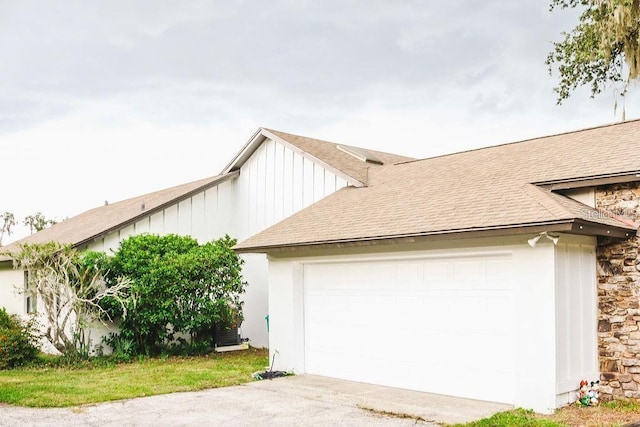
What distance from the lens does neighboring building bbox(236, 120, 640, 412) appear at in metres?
8.29

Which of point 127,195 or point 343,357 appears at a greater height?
point 127,195

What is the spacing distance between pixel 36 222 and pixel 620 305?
52173 mm

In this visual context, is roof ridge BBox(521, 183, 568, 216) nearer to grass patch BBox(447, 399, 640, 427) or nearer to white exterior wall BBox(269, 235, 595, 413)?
white exterior wall BBox(269, 235, 595, 413)

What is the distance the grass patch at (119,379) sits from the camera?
9531 millimetres

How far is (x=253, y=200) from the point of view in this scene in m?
16.8

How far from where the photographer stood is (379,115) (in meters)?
20.3

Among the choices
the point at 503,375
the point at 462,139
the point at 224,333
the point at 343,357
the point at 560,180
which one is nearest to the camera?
the point at 503,375

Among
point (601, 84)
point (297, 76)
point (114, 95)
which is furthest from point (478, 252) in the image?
point (601, 84)

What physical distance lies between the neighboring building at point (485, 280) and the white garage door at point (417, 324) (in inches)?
0.8

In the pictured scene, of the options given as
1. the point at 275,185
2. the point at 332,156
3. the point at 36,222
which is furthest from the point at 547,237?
the point at 36,222

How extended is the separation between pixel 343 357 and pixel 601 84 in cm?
1482

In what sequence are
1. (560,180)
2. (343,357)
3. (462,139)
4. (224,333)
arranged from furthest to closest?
(462,139), (224,333), (343,357), (560,180)

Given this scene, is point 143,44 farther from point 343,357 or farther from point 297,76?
point 343,357

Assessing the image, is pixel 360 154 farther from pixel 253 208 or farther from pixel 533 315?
pixel 533 315
